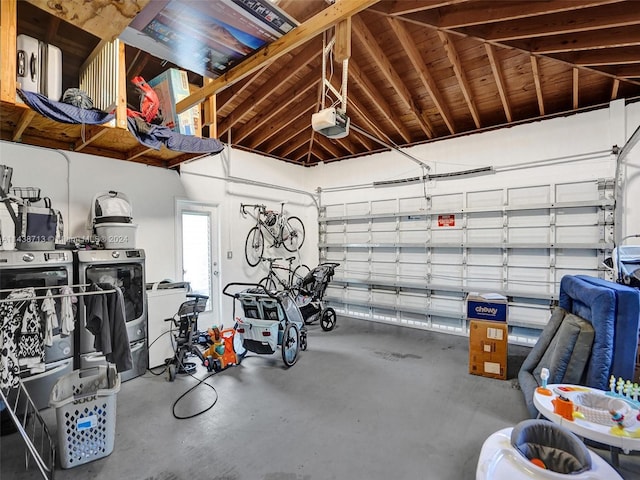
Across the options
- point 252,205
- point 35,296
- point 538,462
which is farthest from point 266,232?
point 538,462

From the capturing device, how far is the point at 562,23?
3143 mm

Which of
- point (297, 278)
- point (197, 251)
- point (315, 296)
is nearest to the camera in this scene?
point (197, 251)

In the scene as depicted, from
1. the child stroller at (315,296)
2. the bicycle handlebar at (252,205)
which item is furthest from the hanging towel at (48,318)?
the bicycle handlebar at (252,205)

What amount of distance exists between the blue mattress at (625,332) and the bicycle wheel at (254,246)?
18.1ft

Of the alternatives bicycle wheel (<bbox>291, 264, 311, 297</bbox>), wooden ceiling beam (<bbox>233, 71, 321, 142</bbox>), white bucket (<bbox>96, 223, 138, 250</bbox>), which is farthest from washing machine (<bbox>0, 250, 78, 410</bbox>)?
wooden ceiling beam (<bbox>233, 71, 321, 142</bbox>)

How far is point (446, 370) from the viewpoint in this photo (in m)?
4.03

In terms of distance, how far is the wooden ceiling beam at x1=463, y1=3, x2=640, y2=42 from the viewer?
9.70 ft

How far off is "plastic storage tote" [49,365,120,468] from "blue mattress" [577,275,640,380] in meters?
4.10

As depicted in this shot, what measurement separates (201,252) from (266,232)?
60.7 inches

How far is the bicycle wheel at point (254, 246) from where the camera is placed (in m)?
6.40

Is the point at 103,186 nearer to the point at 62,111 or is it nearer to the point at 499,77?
the point at 62,111

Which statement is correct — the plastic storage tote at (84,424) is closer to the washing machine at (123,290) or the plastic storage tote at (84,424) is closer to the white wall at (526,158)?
the washing machine at (123,290)

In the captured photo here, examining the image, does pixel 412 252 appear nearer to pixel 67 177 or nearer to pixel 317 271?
pixel 317 271

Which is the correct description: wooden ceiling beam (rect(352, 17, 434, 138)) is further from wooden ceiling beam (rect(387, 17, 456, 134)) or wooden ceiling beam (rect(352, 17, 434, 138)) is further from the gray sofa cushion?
the gray sofa cushion
